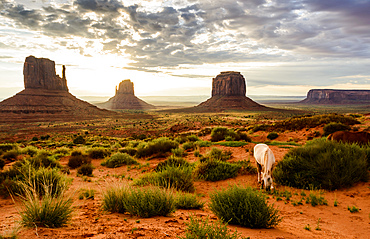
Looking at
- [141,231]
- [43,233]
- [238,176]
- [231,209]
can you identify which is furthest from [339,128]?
[43,233]

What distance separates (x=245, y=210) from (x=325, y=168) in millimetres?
5525

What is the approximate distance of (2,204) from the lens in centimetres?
675

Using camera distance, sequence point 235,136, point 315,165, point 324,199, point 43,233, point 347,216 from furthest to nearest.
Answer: point 235,136 → point 315,165 → point 324,199 → point 347,216 → point 43,233

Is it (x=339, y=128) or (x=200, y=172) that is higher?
(x=339, y=128)

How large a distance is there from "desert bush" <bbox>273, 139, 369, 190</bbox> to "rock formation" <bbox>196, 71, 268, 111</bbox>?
441 ft

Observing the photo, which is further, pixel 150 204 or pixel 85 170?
pixel 85 170

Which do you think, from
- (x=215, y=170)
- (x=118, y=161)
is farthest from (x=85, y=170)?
(x=215, y=170)

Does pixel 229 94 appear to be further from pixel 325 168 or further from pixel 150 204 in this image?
pixel 150 204

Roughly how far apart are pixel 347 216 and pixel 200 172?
592cm

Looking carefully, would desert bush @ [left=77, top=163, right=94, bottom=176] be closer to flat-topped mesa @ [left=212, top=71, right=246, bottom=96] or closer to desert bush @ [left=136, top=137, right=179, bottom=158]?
Result: desert bush @ [left=136, top=137, right=179, bottom=158]

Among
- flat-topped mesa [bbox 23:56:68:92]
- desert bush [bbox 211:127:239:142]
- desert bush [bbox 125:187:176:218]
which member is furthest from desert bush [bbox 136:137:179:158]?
flat-topped mesa [bbox 23:56:68:92]

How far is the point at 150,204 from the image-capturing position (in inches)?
190

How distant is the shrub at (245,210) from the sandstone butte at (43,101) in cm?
9737

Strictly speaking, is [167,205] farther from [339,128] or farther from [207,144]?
[339,128]
